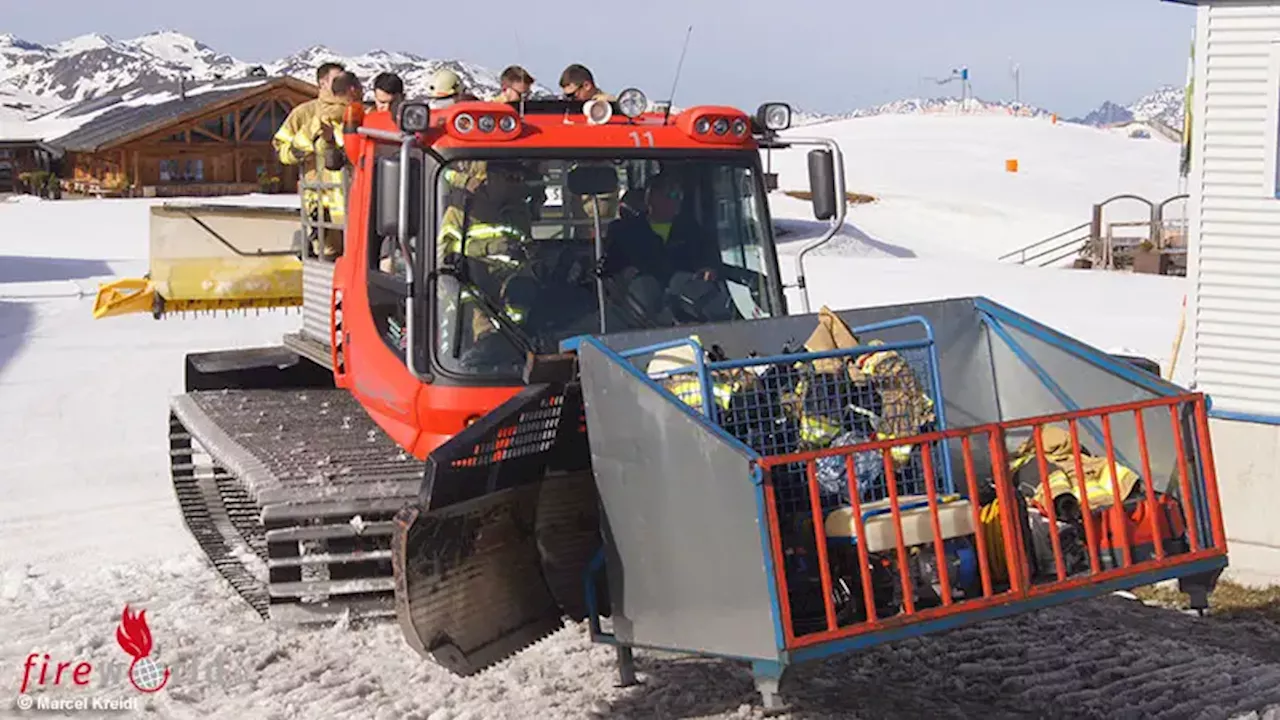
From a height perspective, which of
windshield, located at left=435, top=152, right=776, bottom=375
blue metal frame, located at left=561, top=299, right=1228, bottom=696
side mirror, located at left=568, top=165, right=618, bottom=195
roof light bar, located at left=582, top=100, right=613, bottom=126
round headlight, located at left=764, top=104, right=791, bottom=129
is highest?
roof light bar, located at left=582, top=100, right=613, bottom=126

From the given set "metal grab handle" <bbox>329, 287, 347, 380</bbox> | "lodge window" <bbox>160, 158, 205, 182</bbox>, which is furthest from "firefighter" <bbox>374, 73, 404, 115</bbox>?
"lodge window" <bbox>160, 158, 205, 182</bbox>

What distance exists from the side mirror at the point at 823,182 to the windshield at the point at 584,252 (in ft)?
0.88

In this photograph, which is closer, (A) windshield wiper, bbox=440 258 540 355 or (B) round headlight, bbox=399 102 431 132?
(B) round headlight, bbox=399 102 431 132

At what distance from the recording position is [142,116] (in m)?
45.2

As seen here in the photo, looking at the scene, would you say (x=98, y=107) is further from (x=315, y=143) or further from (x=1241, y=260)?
(x=1241, y=260)

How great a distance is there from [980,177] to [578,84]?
49.2m

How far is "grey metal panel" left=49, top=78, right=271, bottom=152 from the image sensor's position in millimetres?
43062

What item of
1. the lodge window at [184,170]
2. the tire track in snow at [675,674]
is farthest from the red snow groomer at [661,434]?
the lodge window at [184,170]

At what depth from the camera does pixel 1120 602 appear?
901 cm

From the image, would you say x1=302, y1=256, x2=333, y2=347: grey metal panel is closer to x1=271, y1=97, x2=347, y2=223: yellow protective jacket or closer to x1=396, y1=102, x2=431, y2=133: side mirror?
x1=271, y1=97, x2=347, y2=223: yellow protective jacket

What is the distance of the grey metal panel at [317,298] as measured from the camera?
29.6 ft

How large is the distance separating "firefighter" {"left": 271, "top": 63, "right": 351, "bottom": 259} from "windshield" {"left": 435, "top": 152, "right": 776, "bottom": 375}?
183 cm

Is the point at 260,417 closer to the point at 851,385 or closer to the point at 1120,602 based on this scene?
the point at 851,385

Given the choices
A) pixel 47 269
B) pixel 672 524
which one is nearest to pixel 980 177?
pixel 47 269
